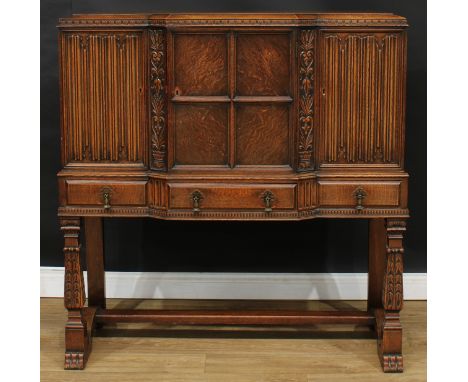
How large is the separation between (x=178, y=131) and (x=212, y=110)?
0.17m

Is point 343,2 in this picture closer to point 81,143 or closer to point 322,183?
point 322,183

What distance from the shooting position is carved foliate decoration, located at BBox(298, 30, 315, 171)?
3.68 metres

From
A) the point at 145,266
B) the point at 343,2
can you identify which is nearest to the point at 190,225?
the point at 145,266

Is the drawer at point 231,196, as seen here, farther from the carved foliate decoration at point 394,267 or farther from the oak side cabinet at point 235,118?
the carved foliate decoration at point 394,267

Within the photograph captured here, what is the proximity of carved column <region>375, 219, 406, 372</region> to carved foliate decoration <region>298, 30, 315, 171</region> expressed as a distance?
0.48 metres

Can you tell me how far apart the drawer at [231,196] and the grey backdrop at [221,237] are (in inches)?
37.3

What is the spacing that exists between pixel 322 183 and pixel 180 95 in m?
0.71

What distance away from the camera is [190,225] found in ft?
15.5

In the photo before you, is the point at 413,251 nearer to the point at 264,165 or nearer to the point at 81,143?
the point at 264,165

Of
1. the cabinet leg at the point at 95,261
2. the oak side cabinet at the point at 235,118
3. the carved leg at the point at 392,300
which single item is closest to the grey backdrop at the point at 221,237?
the cabinet leg at the point at 95,261

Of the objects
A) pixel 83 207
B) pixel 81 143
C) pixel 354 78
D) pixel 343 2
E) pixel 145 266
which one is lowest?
pixel 145 266

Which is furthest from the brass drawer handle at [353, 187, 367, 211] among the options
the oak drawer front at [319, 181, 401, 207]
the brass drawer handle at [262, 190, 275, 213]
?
the brass drawer handle at [262, 190, 275, 213]

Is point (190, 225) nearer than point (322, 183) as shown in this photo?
No

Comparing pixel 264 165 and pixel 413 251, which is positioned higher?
pixel 264 165
